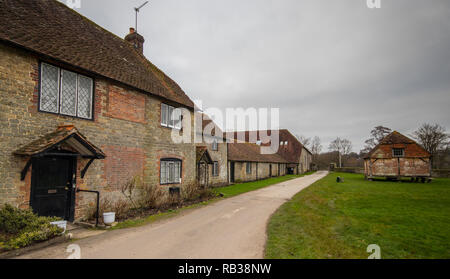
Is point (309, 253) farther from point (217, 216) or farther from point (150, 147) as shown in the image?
point (150, 147)

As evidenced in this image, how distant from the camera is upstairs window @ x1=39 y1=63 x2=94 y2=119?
7852 mm

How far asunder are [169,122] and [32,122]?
6787 mm

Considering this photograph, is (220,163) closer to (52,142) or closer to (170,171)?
(170,171)

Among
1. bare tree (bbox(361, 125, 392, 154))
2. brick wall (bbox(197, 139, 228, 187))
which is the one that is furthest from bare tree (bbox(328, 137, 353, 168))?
brick wall (bbox(197, 139, 228, 187))

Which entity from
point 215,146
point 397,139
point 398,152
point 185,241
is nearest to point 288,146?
point 397,139

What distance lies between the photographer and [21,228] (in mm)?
6117

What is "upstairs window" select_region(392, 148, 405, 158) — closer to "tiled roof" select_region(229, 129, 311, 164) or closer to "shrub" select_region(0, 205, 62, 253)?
"tiled roof" select_region(229, 129, 311, 164)

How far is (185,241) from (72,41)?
9427 mm

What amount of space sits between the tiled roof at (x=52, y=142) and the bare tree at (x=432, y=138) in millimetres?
52395

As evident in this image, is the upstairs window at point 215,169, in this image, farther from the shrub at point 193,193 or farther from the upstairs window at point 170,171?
the upstairs window at point 170,171

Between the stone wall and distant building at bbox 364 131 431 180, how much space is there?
84.5 feet

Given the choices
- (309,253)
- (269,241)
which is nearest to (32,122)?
(269,241)

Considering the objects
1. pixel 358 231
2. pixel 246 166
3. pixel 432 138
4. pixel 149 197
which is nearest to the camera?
pixel 358 231
